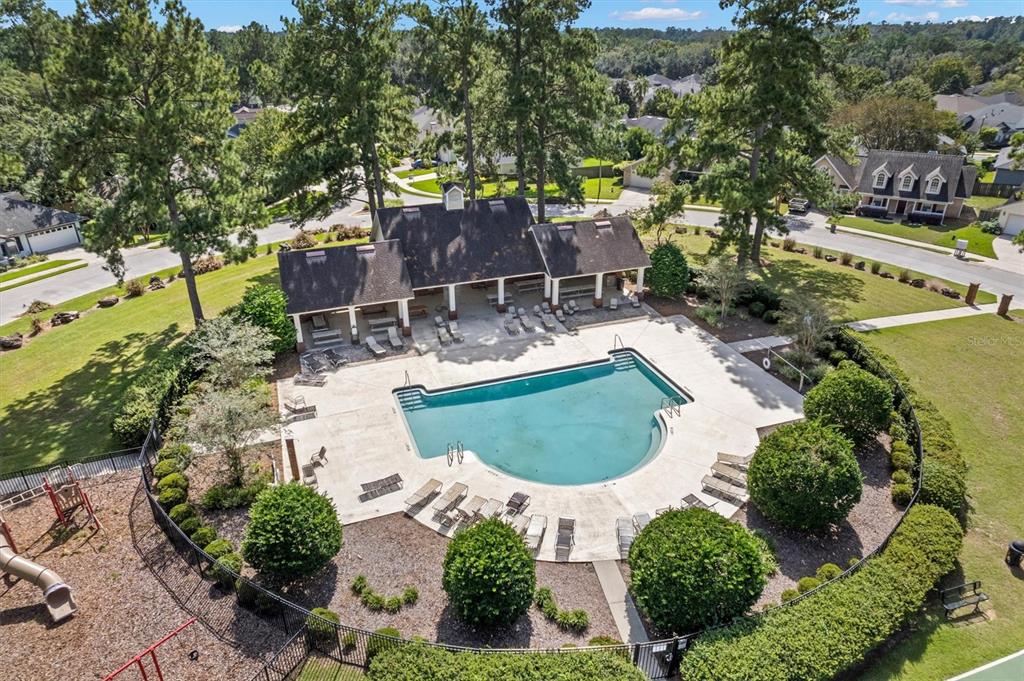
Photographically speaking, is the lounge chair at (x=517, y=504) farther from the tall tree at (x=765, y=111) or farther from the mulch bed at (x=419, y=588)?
the tall tree at (x=765, y=111)

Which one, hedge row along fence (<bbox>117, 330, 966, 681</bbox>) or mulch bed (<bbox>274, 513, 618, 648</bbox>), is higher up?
hedge row along fence (<bbox>117, 330, 966, 681</bbox>)

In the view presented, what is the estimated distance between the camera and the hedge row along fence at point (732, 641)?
13.1 metres

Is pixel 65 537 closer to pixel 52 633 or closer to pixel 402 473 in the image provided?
pixel 52 633

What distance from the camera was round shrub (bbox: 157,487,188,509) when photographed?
61.9 ft

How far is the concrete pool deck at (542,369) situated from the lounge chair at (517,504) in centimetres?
33

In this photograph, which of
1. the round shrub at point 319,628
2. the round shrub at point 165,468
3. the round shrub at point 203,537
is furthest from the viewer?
the round shrub at point 165,468

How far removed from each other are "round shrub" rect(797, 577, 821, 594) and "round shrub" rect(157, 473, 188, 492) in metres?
19.1

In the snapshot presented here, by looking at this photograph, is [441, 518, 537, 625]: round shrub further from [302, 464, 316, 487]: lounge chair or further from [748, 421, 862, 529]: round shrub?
[748, 421, 862, 529]: round shrub

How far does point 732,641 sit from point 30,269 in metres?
54.5

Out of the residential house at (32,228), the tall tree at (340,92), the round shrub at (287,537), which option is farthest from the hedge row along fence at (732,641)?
the residential house at (32,228)

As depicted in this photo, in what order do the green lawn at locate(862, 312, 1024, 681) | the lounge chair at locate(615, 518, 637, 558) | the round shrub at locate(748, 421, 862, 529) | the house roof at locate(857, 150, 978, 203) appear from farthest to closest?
1. the house roof at locate(857, 150, 978, 203)
2. the lounge chair at locate(615, 518, 637, 558)
3. the round shrub at locate(748, 421, 862, 529)
4. the green lawn at locate(862, 312, 1024, 681)

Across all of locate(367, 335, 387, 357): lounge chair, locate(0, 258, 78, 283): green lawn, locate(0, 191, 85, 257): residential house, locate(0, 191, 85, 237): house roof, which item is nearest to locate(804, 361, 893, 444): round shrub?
locate(367, 335, 387, 357): lounge chair

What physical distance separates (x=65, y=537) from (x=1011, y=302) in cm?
4831

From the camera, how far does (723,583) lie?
555 inches
